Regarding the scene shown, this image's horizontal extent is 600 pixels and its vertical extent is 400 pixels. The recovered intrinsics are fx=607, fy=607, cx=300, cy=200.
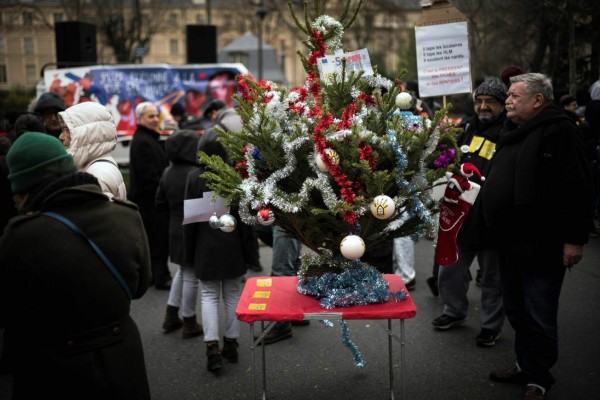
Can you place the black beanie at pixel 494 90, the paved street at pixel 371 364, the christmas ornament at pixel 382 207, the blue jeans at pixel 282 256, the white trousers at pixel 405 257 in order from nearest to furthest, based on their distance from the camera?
the christmas ornament at pixel 382 207
the paved street at pixel 371 364
the black beanie at pixel 494 90
the blue jeans at pixel 282 256
the white trousers at pixel 405 257

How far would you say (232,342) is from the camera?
4.69 metres

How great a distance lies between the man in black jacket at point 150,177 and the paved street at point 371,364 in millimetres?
979

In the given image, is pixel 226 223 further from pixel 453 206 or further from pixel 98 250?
pixel 453 206

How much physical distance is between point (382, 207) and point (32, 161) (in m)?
1.64

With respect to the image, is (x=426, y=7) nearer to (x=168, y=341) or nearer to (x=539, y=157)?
(x=539, y=157)

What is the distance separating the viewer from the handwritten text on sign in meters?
5.12

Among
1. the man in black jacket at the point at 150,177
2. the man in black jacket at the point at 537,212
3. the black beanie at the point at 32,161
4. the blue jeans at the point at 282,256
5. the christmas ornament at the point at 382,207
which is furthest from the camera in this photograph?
the man in black jacket at the point at 150,177

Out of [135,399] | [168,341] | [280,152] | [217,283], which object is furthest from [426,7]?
[135,399]

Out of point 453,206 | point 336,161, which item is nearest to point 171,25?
point 453,206

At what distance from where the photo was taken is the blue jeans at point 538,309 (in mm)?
3717

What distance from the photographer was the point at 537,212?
3.69 metres

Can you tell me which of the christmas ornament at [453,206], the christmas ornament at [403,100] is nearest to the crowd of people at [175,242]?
the christmas ornament at [453,206]

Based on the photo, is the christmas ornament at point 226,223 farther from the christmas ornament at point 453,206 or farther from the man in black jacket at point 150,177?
the man in black jacket at point 150,177

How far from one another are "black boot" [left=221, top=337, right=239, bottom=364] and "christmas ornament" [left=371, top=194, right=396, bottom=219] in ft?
6.84
